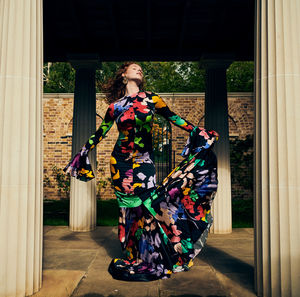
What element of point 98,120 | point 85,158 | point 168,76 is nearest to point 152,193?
point 85,158

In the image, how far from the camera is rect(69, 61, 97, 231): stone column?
5867 millimetres

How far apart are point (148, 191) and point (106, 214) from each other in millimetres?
5023

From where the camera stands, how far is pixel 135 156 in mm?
3316

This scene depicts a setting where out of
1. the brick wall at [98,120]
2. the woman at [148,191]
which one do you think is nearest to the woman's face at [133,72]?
the woman at [148,191]

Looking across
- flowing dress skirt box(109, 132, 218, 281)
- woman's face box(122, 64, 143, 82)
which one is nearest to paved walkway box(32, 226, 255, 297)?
flowing dress skirt box(109, 132, 218, 281)

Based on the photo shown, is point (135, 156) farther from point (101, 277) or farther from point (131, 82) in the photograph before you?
point (101, 277)

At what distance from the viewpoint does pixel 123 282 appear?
10.4 ft

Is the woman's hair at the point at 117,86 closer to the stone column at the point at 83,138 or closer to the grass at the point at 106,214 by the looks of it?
the stone column at the point at 83,138
